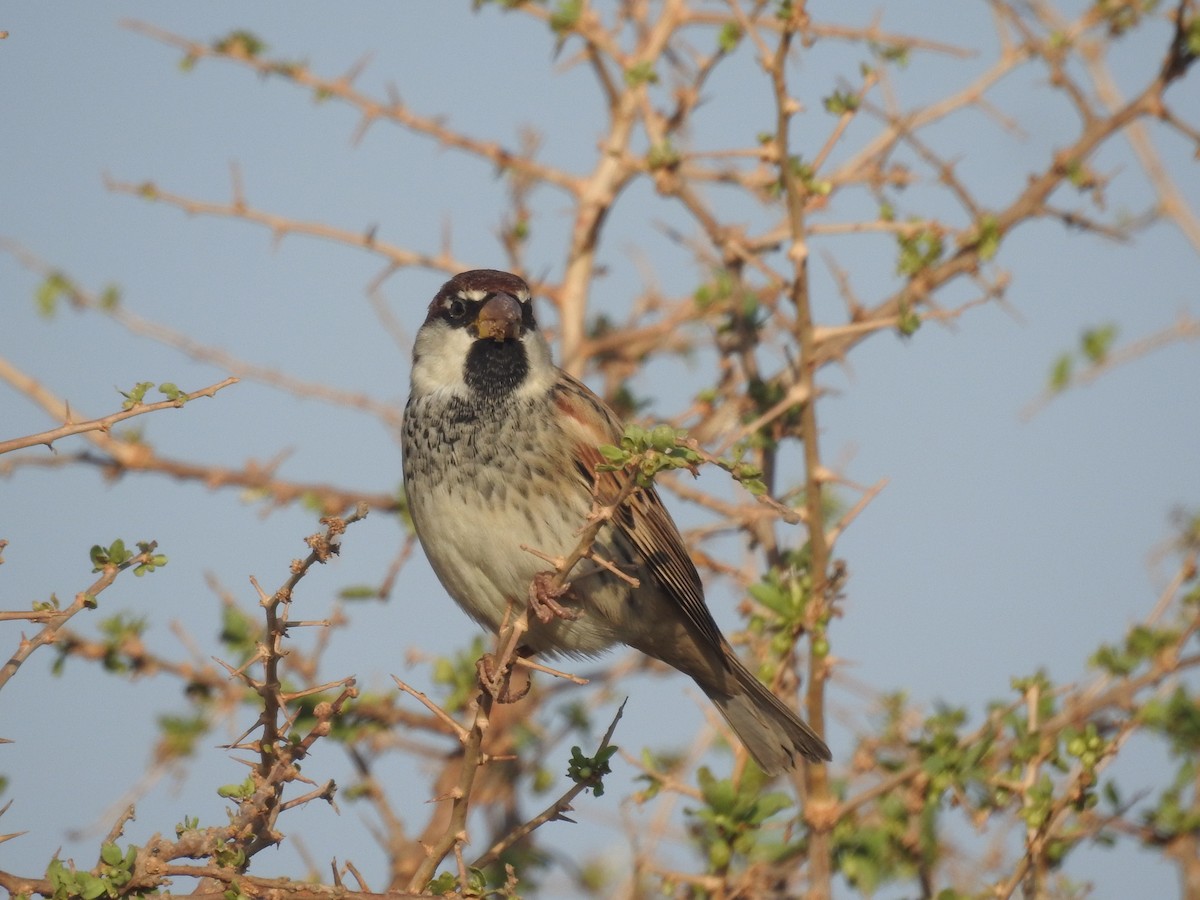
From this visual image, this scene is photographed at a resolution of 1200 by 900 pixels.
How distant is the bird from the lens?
3.60m

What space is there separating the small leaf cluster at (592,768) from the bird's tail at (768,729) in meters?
1.14

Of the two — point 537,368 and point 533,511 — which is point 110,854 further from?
point 537,368

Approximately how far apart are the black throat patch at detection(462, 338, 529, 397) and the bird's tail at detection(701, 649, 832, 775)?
37.6 inches

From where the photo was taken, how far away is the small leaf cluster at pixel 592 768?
8.31 ft

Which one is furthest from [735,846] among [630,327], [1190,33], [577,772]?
[1190,33]

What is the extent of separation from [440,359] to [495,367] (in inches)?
8.6

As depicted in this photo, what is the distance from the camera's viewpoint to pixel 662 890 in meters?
3.23

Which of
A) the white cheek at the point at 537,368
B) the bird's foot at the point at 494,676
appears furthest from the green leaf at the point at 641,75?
the bird's foot at the point at 494,676

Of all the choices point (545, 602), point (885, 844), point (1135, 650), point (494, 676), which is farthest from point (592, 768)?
point (1135, 650)

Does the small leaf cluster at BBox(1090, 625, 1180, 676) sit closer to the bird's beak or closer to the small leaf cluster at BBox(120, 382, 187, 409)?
the bird's beak

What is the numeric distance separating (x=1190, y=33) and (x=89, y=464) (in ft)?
10.8

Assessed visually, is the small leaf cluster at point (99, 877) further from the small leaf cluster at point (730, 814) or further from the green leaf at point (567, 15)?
the green leaf at point (567, 15)

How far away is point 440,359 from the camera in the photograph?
394cm

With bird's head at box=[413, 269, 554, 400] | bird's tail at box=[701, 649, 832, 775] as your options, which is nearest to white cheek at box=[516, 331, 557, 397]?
bird's head at box=[413, 269, 554, 400]
